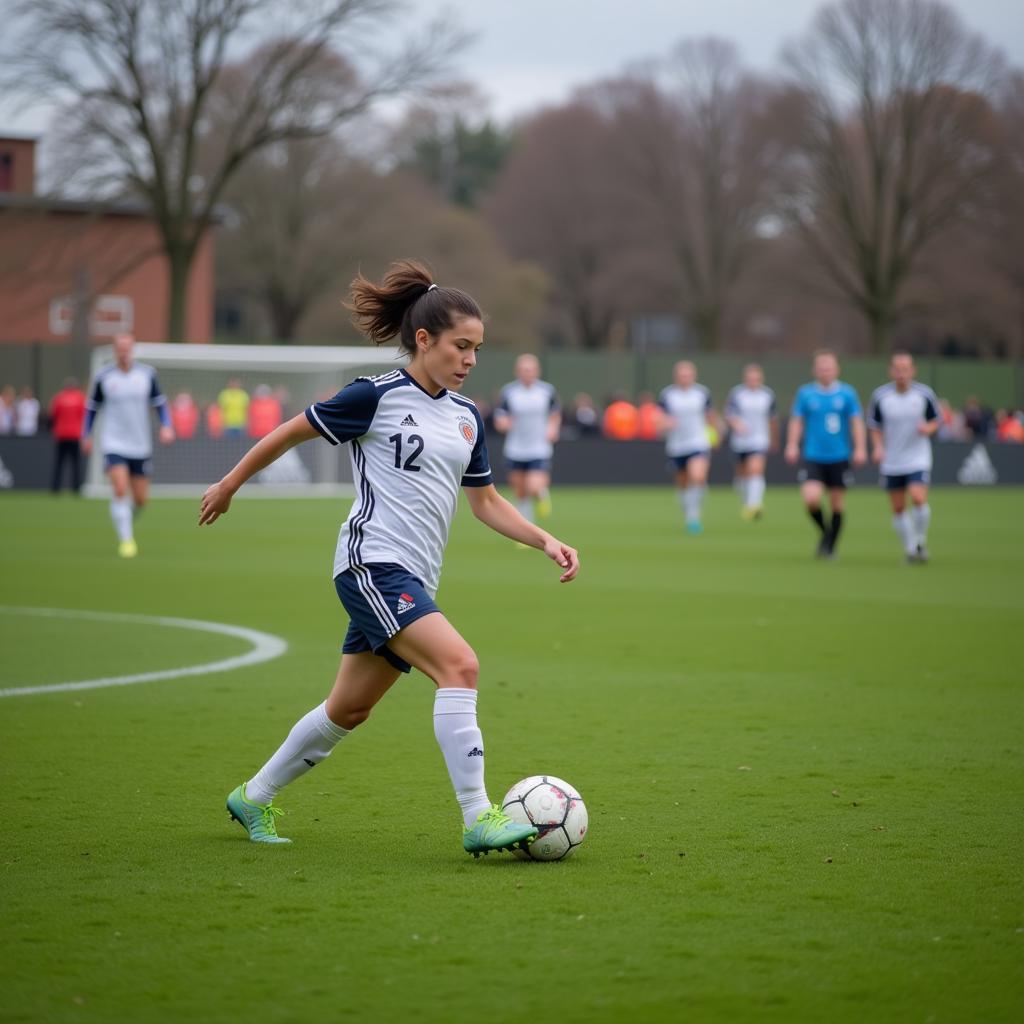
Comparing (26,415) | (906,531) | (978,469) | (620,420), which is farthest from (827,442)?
(978,469)

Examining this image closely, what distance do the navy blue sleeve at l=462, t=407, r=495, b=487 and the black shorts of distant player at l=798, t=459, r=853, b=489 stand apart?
1361cm

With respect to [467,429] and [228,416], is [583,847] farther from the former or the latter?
[228,416]

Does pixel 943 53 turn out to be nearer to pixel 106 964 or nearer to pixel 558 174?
pixel 558 174

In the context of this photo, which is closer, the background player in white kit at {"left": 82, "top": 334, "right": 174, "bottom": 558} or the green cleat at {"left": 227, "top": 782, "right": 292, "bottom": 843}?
the green cleat at {"left": 227, "top": 782, "right": 292, "bottom": 843}

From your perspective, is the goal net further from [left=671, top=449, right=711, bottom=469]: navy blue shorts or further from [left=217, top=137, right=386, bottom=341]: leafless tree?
[left=217, top=137, right=386, bottom=341]: leafless tree

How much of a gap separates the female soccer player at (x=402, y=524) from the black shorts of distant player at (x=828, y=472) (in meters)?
13.7

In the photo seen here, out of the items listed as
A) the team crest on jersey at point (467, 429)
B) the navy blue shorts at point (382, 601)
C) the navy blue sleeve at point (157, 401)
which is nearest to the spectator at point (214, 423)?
the navy blue sleeve at point (157, 401)

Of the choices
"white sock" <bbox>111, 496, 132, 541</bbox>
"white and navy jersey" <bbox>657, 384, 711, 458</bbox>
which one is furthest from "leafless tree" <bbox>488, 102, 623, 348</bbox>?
"white sock" <bbox>111, 496, 132, 541</bbox>

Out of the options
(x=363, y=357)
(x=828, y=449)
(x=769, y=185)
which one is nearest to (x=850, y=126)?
(x=769, y=185)

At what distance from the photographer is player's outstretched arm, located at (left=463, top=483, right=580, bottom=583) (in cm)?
582

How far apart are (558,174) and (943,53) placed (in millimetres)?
26925

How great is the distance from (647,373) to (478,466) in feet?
131

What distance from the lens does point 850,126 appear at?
59969 millimetres

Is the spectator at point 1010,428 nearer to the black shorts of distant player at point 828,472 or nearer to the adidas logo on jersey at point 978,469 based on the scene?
the adidas logo on jersey at point 978,469
